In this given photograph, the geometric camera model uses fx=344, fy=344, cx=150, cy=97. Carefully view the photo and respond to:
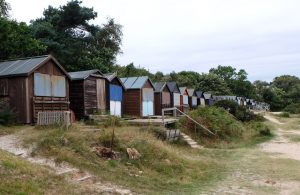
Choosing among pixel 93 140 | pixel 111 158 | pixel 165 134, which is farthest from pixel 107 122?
pixel 111 158

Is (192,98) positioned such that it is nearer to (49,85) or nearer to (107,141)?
(49,85)

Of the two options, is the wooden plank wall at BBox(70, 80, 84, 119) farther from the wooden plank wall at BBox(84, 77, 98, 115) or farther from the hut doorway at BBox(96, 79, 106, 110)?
the hut doorway at BBox(96, 79, 106, 110)

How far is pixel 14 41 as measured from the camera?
27.8m

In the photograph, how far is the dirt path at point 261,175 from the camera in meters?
11.0

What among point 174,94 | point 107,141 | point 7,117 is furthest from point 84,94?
point 174,94

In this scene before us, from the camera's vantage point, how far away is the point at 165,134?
64.3 ft

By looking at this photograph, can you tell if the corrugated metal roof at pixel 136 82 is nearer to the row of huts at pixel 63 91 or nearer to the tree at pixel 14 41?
the row of huts at pixel 63 91

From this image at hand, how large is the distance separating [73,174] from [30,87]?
10.1 meters

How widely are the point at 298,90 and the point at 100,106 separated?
262 feet

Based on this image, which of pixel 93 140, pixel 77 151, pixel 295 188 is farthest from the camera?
pixel 93 140

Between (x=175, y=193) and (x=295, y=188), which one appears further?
(x=295, y=188)

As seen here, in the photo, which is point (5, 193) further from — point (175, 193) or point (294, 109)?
point (294, 109)

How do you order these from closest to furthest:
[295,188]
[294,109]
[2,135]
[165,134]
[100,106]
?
1. [295,188]
2. [2,135]
3. [165,134]
4. [100,106]
5. [294,109]

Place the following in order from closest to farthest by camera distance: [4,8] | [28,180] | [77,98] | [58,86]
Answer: [28,180]
[58,86]
[77,98]
[4,8]
